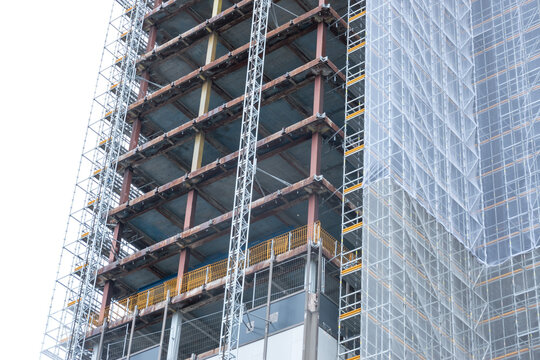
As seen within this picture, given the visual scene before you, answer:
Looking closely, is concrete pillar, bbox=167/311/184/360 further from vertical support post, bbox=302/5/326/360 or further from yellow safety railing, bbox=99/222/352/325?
vertical support post, bbox=302/5/326/360

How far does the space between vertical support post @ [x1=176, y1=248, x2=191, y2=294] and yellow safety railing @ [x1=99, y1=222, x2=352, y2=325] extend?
160 mm

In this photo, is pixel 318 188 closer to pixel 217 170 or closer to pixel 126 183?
pixel 217 170

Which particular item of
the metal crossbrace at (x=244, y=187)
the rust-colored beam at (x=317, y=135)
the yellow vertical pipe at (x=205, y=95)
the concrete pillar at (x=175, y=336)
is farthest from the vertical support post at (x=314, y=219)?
the concrete pillar at (x=175, y=336)

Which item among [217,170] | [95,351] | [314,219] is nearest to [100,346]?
[95,351]

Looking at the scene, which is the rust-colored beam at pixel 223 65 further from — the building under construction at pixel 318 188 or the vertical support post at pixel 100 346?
the vertical support post at pixel 100 346

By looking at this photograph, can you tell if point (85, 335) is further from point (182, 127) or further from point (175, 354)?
point (182, 127)

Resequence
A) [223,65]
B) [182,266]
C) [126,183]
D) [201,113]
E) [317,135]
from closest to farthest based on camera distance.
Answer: [317,135]
[182,266]
[201,113]
[223,65]
[126,183]

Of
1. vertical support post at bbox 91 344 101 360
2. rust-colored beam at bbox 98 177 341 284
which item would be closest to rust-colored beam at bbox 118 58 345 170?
rust-colored beam at bbox 98 177 341 284

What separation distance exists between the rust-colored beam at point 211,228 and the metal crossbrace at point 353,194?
5.53ft

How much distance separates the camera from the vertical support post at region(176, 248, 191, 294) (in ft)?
196

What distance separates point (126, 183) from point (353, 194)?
1868 cm

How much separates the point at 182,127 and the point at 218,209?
560 centimetres

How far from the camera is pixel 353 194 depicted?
55750mm

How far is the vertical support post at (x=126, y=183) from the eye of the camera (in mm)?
64688
